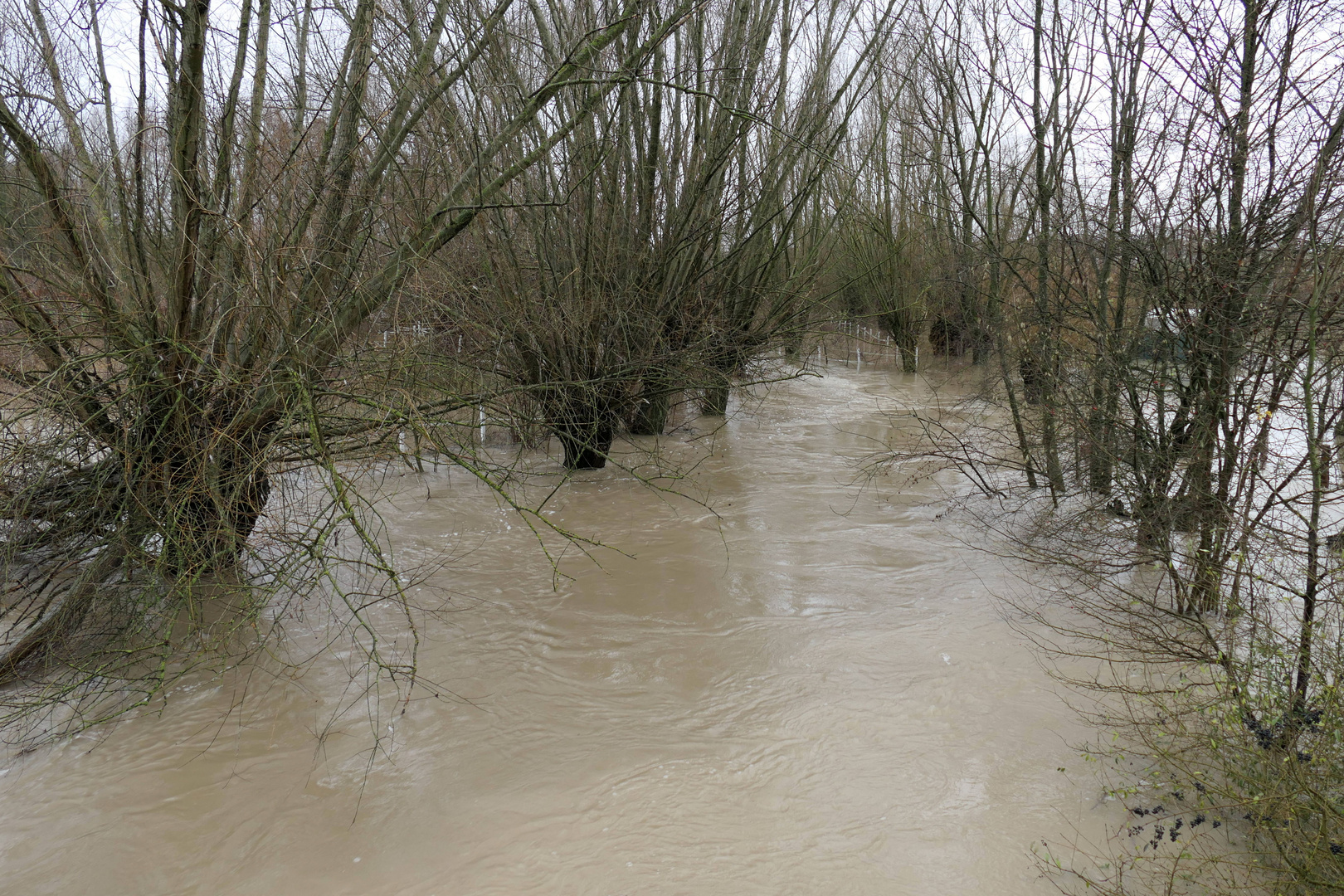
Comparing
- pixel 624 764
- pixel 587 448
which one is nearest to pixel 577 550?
pixel 587 448

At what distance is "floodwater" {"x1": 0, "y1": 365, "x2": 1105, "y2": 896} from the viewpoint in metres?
3.70

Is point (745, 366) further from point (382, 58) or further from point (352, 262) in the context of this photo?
point (352, 262)

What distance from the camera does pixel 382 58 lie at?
7.44 metres

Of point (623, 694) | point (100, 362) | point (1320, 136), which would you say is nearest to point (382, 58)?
point (100, 362)

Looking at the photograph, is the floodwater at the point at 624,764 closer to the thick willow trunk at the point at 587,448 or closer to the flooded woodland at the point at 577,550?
the flooded woodland at the point at 577,550

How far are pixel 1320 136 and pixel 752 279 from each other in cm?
713

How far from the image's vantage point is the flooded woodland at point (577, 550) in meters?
3.84

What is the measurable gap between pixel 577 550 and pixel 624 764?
3259 mm

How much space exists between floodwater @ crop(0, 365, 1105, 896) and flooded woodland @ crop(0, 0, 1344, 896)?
0.09 feet

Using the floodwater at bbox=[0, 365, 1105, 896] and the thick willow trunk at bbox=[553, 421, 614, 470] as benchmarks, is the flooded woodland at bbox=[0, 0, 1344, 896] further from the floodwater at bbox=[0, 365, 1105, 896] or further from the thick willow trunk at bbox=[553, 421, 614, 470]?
the thick willow trunk at bbox=[553, 421, 614, 470]

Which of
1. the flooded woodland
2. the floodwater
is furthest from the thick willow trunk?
the floodwater

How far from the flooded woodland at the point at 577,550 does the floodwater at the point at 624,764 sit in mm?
26

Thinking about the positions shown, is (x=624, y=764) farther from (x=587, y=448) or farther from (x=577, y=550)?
(x=587, y=448)

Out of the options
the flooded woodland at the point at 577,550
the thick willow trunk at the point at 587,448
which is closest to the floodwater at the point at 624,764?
the flooded woodland at the point at 577,550
